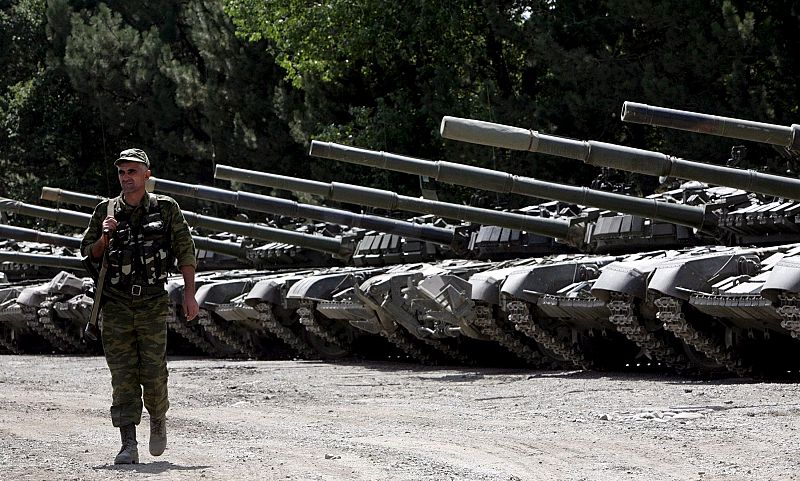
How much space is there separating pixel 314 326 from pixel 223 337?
9.71 feet

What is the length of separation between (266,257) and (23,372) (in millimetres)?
5480

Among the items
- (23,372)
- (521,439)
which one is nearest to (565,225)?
(23,372)

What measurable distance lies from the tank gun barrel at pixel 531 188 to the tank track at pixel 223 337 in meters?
6.52

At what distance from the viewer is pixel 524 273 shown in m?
15.7

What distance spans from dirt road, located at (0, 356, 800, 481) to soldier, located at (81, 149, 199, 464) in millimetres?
336

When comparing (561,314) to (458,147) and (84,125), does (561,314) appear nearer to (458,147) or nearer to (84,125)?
(458,147)

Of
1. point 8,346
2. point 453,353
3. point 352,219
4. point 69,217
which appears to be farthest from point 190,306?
point 8,346

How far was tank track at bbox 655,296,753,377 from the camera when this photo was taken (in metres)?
13.7

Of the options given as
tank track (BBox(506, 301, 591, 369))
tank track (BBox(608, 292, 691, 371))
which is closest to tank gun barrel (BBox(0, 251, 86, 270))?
tank track (BBox(506, 301, 591, 369))

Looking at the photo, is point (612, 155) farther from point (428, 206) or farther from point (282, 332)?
point (282, 332)

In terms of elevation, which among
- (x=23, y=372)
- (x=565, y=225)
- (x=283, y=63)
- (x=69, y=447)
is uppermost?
Answer: (x=283, y=63)

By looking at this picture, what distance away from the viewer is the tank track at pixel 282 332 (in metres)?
20.5

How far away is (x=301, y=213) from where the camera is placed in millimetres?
20672

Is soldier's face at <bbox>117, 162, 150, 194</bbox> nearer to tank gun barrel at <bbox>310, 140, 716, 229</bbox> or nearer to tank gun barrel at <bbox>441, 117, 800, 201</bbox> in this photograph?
tank gun barrel at <bbox>441, 117, 800, 201</bbox>
